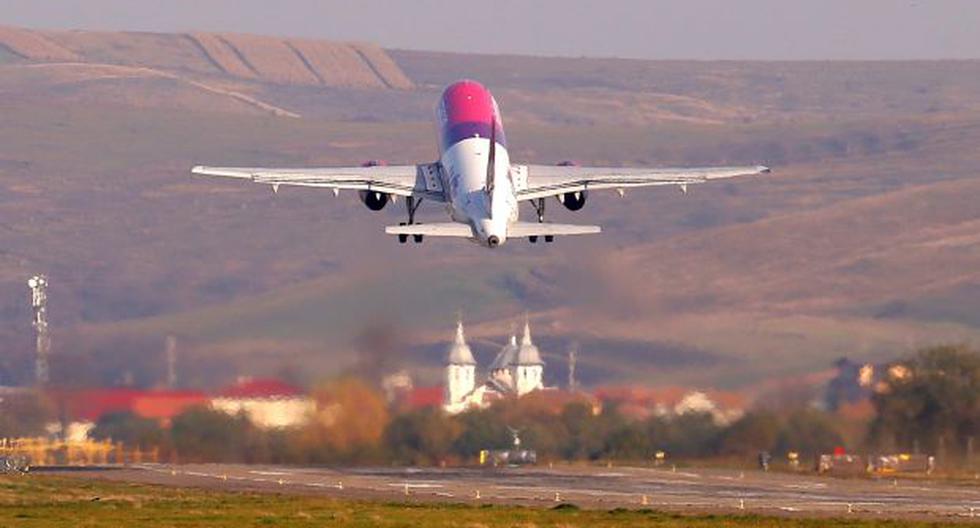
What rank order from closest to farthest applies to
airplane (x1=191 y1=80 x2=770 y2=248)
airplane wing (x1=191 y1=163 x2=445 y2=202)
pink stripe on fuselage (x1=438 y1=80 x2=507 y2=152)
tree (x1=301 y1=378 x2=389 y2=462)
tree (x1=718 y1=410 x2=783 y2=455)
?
1. airplane (x1=191 y1=80 x2=770 y2=248)
2. airplane wing (x1=191 y1=163 x2=445 y2=202)
3. pink stripe on fuselage (x1=438 y1=80 x2=507 y2=152)
4. tree (x1=718 y1=410 x2=783 y2=455)
5. tree (x1=301 y1=378 x2=389 y2=462)

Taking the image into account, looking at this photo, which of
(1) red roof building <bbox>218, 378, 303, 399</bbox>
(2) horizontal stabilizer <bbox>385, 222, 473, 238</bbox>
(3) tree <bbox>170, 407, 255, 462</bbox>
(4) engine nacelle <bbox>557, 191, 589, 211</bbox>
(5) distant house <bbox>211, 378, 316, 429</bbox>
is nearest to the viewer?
(2) horizontal stabilizer <bbox>385, 222, 473, 238</bbox>

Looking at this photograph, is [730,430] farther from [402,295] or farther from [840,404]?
[402,295]

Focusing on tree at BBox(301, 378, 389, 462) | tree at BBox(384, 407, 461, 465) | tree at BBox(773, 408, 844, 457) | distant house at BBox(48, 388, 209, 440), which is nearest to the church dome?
tree at BBox(384, 407, 461, 465)

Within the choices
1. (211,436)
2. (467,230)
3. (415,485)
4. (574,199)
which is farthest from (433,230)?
(211,436)

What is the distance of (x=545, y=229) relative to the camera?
134250 mm

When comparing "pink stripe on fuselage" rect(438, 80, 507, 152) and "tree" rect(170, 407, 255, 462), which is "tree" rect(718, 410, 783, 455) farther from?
"tree" rect(170, 407, 255, 462)

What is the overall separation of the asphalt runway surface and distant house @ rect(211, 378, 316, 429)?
101 inches

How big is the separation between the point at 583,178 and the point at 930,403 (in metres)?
27.9

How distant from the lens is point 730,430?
163250mm

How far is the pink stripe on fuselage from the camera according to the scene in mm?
148000

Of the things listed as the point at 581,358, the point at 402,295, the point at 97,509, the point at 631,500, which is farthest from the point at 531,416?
the point at 97,509

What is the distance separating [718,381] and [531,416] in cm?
1075

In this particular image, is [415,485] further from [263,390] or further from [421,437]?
[421,437]

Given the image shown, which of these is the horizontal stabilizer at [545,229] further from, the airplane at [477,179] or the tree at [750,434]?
the tree at [750,434]
